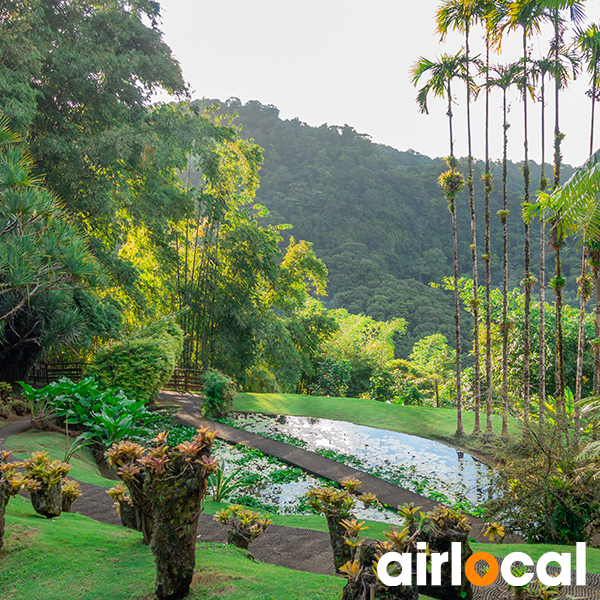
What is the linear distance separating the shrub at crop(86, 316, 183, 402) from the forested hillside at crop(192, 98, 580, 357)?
2139 centimetres

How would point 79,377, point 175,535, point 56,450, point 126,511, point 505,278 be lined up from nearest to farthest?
point 175,535, point 126,511, point 56,450, point 505,278, point 79,377

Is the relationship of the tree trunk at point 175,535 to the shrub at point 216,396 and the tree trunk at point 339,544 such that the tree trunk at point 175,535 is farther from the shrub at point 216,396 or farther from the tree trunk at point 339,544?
the shrub at point 216,396

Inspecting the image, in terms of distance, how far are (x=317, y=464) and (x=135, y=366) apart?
458cm

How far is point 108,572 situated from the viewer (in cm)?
308

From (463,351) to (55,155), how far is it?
79.9 ft

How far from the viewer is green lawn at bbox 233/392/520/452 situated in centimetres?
1123

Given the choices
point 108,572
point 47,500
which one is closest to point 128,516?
point 47,500

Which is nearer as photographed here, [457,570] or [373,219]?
[457,570]

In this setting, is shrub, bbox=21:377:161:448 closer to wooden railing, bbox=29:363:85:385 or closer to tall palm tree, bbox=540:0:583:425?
wooden railing, bbox=29:363:85:385

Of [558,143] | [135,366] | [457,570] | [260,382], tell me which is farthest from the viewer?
[260,382]

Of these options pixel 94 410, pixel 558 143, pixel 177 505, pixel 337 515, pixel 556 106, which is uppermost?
pixel 556 106

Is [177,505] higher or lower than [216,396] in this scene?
higher

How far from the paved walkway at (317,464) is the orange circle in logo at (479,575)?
217 cm

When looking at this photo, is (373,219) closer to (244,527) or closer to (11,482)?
(244,527)
